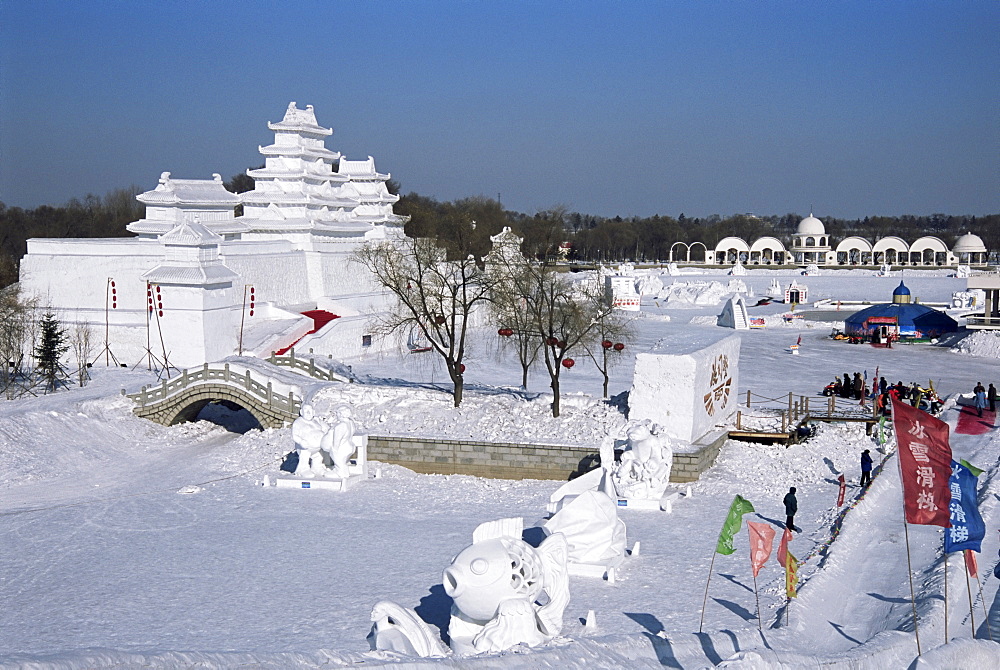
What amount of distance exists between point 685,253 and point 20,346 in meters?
84.4

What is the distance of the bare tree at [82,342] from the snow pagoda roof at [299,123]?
529 inches

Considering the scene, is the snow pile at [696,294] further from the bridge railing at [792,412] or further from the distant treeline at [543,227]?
the bridge railing at [792,412]

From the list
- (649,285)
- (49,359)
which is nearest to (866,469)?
(49,359)

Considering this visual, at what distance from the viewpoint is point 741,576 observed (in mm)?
15609

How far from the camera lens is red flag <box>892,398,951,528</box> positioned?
1142 cm

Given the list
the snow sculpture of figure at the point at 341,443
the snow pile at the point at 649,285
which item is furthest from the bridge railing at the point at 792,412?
the snow pile at the point at 649,285

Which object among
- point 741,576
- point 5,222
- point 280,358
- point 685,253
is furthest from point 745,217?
point 741,576

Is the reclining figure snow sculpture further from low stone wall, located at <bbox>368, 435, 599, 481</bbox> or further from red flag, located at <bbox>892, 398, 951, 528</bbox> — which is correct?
low stone wall, located at <bbox>368, 435, 599, 481</bbox>

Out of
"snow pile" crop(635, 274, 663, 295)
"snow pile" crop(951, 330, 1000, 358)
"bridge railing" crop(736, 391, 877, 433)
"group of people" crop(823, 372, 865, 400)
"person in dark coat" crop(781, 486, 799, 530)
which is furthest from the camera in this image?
"snow pile" crop(635, 274, 663, 295)

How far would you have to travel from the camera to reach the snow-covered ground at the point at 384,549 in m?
11.7

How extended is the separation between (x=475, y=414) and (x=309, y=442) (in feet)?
14.2

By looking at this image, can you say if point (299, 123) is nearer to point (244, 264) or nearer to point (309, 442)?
point (244, 264)

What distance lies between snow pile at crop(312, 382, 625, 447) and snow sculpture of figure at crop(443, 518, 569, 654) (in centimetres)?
1010

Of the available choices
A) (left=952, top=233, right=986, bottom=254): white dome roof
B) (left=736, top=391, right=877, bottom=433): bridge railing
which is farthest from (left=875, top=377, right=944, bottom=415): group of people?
(left=952, top=233, right=986, bottom=254): white dome roof
